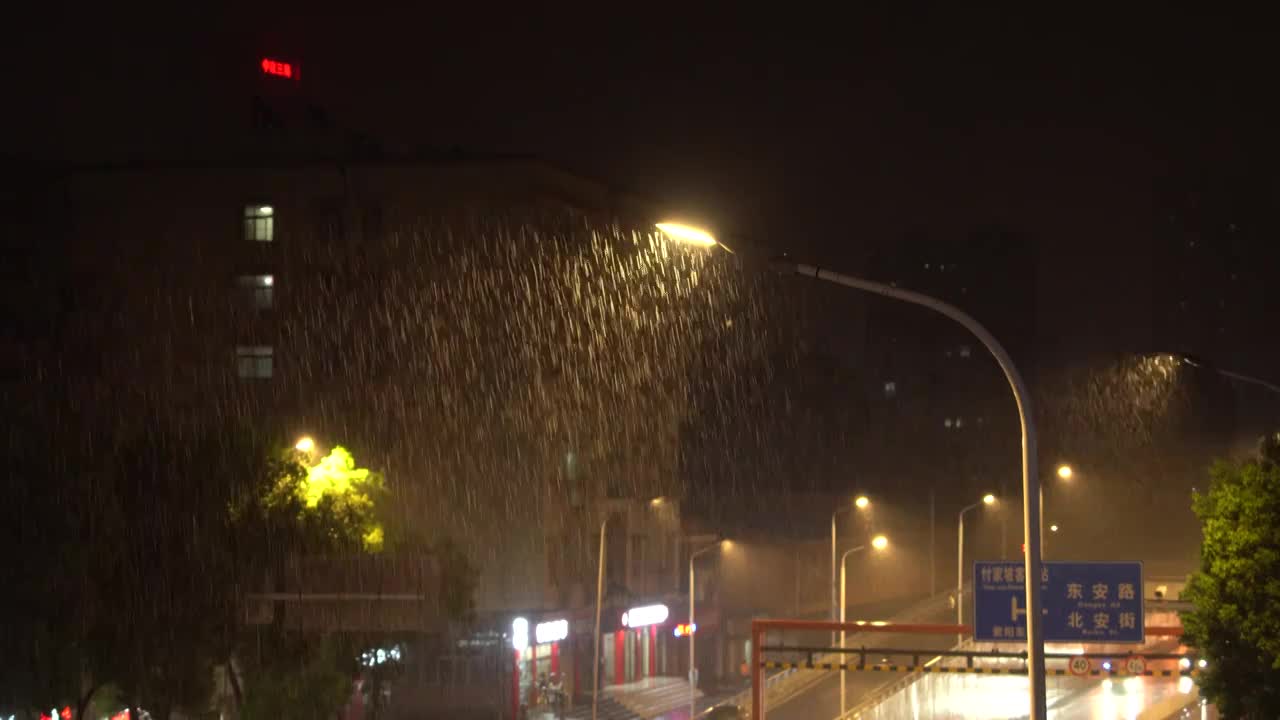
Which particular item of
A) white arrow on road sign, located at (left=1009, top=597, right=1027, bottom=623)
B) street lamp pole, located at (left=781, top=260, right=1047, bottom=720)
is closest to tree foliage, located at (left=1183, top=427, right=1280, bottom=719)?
white arrow on road sign, located at (left=1009, top=597, right=1027, bottom=623)

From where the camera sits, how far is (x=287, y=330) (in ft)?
155

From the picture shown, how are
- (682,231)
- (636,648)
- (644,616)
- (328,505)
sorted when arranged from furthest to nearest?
(636,648)
(644,616)
(328,505)
(682,231)

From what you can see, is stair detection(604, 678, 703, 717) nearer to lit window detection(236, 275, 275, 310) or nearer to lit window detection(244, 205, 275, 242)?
lit window detection(236, 275, 275, 310)

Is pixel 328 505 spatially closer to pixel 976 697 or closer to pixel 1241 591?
pixel 1241 591

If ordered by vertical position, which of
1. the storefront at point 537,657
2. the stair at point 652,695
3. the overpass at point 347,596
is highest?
the overpass at point 347,596

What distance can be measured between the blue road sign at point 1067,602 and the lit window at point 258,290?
34109 millimetres

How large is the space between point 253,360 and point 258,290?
246cm

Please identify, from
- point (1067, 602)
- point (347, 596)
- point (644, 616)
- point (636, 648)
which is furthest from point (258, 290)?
point (1067, 602)

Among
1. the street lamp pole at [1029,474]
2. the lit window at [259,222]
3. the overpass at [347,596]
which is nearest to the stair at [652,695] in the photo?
the overpass at [347,596]

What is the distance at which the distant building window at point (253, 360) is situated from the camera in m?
47.3

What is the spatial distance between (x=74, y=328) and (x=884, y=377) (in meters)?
113

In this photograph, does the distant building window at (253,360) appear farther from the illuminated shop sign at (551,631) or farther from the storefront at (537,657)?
the illuminated shop sign at (551,631)

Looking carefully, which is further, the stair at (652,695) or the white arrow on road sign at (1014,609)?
the stair at (652,695)

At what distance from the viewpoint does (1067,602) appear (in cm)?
1875
